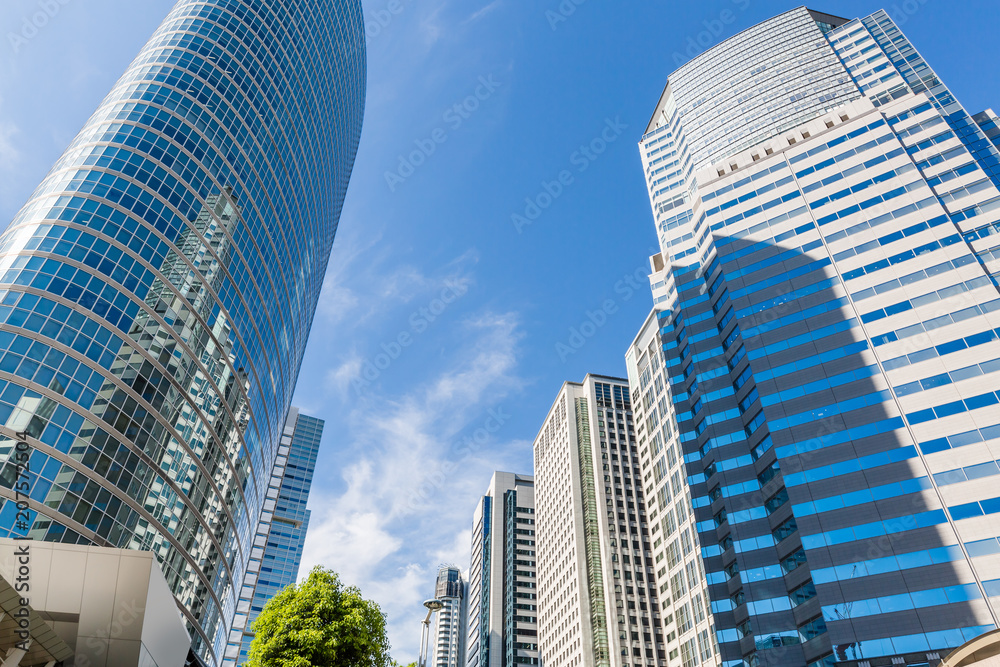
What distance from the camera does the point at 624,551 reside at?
357 ft

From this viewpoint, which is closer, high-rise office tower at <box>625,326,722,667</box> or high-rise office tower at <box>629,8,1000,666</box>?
high-rise office tower at <box>629,8,1000,666</box>

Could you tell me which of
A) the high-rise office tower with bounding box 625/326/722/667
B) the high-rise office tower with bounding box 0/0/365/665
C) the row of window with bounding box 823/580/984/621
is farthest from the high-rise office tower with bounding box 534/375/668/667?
the high-rise office tower with bounding box 0/0/365/665

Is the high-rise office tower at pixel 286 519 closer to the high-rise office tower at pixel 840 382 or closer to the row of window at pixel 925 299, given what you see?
the high-rise office tower at pixel 840 382

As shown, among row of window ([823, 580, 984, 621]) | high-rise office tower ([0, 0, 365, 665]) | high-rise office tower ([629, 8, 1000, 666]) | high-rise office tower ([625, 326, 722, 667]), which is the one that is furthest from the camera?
high-rise office tower ([625, 326, 722, 667])

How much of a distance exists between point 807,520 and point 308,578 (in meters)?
45.9

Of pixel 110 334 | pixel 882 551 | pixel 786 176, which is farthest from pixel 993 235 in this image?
pixel 110 334

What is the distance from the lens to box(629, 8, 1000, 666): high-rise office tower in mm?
49875

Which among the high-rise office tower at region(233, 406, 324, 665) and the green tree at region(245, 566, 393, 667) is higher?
the high-rise office tower at region(233, 406, 324, 665)

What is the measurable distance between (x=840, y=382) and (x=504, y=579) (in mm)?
110064

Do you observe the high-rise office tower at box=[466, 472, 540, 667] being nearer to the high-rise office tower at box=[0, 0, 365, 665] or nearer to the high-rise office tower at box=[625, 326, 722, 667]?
the high-rise office tower at box=[625, 326, 722, 667]

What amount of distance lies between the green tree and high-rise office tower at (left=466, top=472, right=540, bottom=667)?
113892 millimetres

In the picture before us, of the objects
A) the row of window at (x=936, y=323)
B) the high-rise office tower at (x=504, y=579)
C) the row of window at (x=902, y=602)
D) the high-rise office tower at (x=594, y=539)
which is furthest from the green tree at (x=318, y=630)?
the high-rise office tower at (x=504, y=579)

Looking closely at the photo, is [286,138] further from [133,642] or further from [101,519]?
[133,642]

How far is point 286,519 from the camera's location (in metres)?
176
